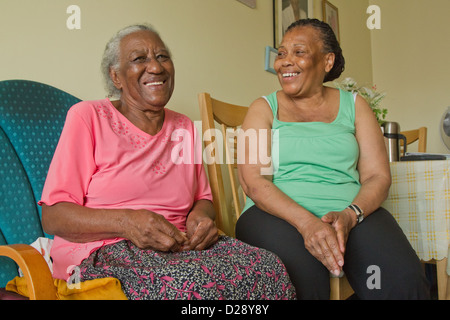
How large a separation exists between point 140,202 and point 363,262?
0.63m

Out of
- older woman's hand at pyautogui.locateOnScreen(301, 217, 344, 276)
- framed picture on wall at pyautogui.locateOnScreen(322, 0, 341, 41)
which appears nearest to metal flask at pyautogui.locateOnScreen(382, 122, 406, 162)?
older woman's hand at pyautogui.locateOnScreen(301, 217, 344, 276)

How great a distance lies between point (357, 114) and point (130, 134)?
76 centimetres

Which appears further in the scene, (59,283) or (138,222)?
(138,222)

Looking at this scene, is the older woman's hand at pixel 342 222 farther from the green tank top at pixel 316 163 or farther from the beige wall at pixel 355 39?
the beige wall at pixel 355 39

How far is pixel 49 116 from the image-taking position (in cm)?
119

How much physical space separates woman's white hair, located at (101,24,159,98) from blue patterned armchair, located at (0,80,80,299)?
0.16 m

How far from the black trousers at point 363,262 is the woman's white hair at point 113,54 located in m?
0.65

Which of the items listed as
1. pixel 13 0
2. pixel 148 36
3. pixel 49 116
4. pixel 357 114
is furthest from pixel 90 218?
pixel 357 114

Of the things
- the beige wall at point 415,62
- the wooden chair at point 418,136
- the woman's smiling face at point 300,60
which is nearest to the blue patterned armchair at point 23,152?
the woman's smiling face at point 300,60

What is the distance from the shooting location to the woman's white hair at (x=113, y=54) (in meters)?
1.21

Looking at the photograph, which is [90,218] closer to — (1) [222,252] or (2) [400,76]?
(1) [222,252]

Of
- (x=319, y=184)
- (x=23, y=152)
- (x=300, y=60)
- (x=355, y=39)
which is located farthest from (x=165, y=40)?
(x=355, y=39)

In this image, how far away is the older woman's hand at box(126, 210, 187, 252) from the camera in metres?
0.92

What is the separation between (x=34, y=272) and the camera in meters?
0.72
